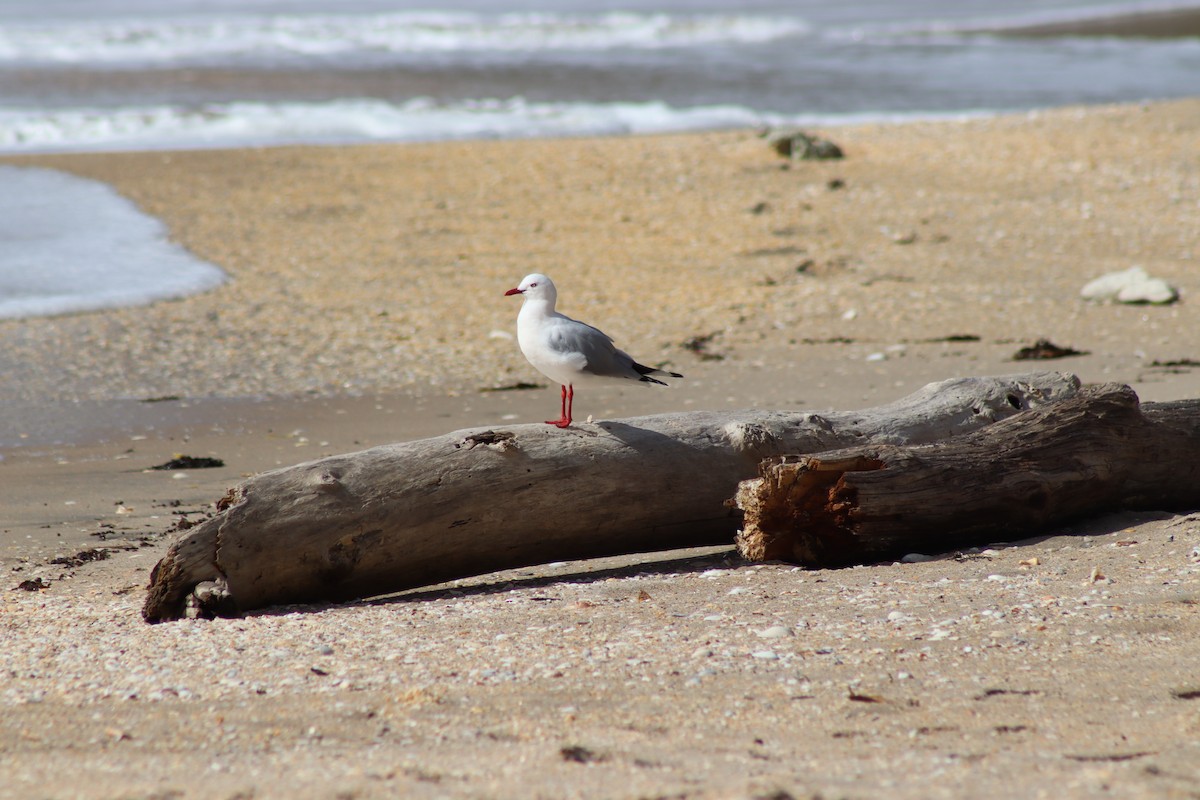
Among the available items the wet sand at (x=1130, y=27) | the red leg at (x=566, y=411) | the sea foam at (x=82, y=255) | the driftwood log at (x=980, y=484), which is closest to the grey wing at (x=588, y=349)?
the red leg at (x=566, y=411)

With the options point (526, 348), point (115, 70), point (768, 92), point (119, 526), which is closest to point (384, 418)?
point (119, 526)

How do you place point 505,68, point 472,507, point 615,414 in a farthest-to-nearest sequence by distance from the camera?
1. point 505,68
2. point 615,414
3. point 472,507

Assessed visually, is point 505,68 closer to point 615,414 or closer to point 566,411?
point 615,414

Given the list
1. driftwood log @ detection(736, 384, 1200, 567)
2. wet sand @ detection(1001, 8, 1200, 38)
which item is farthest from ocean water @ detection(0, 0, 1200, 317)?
driftwood log @ detection(736, 384, 1200, 567)

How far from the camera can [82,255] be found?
40.0 ft

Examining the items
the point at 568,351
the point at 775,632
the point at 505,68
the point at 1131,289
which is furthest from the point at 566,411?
the point at 505,68

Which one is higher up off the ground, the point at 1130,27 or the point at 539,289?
the point at 1130,27

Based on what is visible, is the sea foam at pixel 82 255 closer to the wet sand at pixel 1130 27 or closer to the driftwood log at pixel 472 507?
the driftwood log at pixel 472 507

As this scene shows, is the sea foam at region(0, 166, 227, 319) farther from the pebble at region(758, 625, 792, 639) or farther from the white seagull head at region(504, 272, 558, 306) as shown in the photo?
the pebble at region(758, 625, 792, 639)

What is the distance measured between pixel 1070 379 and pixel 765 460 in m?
1.91

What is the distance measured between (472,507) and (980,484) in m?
2.18

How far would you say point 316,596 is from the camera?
194 inches

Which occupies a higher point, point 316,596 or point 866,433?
point 866,433

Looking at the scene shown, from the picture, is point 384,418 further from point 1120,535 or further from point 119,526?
point 1120,535
